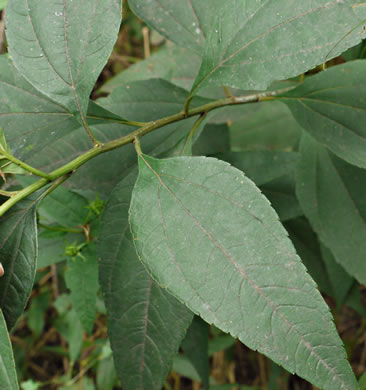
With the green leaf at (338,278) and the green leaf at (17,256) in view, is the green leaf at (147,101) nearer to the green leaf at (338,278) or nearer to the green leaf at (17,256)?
the green leaf at (17,256)

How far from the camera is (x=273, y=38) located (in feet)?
2.42

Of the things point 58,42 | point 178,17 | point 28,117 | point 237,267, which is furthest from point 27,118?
point 237,267

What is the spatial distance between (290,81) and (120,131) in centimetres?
50

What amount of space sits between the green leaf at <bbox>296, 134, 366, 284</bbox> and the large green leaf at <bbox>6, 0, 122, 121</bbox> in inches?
20.9

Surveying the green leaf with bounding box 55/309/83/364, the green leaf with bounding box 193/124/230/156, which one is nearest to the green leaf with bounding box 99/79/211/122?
the green leaf with bounding box 193/124/230/156

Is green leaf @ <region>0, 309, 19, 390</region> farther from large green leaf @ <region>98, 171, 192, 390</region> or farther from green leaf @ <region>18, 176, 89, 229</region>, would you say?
green leaf @ <region>18, 176, 89, 229</region>

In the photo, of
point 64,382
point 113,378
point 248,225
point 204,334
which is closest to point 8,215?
point 248,225

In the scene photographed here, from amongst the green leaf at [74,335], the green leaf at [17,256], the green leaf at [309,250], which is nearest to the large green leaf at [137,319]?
the green leaf at [17,256]

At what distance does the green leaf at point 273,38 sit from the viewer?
0.71 meters

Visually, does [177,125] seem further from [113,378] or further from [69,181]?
[113,378]

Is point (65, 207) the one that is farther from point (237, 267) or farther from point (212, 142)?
point (237, 267)

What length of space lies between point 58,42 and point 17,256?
345 millimetres

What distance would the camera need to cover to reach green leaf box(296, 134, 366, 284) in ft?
3.25

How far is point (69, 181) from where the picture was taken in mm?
993
